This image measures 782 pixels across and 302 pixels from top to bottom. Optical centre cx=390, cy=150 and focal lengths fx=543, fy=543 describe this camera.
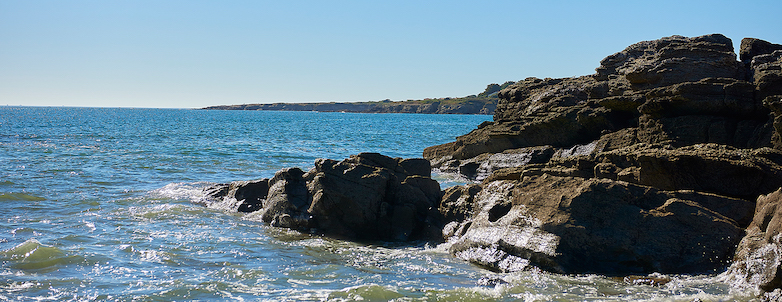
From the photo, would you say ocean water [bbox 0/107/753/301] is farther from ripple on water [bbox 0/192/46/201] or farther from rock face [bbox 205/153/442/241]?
rock face [bbox 205/153/442/241]

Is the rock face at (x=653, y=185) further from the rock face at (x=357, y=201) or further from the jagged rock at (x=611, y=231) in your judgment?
the rock face at (x=357, y=201)

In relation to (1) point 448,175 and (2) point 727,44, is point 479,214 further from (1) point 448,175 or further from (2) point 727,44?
(2) point 727,44

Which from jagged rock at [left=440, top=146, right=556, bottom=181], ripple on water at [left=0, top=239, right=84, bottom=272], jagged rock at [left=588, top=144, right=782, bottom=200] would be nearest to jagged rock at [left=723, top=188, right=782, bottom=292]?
jagged rock at [left=588, top=144, right=782, bottom=200]

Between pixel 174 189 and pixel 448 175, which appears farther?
pixel 448 175

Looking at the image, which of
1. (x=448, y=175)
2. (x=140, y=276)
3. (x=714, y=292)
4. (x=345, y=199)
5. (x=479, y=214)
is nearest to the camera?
(x=714, y=292)

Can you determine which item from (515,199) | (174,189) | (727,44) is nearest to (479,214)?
(515,199)

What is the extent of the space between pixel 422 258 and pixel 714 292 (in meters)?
5.10

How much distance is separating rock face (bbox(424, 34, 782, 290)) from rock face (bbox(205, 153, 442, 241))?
78cm

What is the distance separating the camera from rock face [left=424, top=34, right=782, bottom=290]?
945 centimetres

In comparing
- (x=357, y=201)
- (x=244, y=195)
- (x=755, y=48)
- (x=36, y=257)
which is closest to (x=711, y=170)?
(x=357, y=201)

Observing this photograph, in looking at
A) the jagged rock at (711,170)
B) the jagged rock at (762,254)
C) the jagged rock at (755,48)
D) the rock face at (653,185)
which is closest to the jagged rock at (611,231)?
the rock face at (653,185)

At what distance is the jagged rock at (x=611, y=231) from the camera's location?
30.4 ft

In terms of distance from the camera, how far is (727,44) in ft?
67.9

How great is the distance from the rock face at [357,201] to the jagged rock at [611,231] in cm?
249
